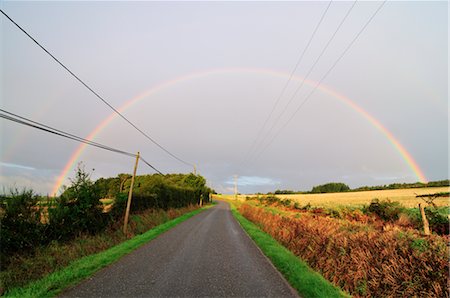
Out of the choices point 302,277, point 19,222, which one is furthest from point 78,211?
point 302,277

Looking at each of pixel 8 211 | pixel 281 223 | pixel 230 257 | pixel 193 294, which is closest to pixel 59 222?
pixel 8 211

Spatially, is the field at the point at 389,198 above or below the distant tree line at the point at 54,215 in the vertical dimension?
above

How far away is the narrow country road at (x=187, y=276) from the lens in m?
6.32

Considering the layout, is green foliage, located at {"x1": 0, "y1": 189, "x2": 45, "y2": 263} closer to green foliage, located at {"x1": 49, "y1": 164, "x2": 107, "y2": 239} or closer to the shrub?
green foliage, located at {"x1": 49, "y1": 164, "x2": 107, "y2": 239}

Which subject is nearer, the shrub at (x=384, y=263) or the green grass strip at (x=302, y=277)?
the shrub at (x=384, y=263)

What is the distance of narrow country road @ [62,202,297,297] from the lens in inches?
249

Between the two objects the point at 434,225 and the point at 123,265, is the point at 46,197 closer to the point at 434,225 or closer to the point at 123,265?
the point at 123,265

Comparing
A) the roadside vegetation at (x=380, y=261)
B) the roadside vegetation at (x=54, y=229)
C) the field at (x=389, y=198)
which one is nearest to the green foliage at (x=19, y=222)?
the roadside vegetation at (x=54, y=229)

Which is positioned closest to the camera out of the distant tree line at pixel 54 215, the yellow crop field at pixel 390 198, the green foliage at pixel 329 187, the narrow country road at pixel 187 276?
the narrow country road at pixel 187 276

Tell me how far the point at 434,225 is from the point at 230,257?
40.4ft

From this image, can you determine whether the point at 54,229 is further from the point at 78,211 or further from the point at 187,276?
the point at 187,276

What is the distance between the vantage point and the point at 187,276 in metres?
7.59

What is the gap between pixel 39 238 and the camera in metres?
10.7

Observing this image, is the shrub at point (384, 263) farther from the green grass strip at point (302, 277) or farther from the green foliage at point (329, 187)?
the green foliage at point (329, 187)
